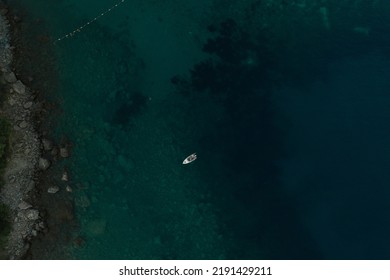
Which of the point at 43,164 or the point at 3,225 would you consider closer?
the point at 3,225

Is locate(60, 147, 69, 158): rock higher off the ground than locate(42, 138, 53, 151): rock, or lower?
lower

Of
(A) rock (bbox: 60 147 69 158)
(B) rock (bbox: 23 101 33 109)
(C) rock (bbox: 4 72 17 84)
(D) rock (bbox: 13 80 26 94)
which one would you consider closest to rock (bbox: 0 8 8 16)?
(C) rock (bbox: 4 72 17 84)

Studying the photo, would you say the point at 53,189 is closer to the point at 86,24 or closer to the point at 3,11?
the point at 86,24

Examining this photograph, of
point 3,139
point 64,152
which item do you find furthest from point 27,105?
point 64,152

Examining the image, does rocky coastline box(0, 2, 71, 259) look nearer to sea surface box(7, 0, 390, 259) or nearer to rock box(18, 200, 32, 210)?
rock box(18, 200, 32, 210)

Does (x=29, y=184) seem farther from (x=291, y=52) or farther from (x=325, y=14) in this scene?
(x=325, y=14)

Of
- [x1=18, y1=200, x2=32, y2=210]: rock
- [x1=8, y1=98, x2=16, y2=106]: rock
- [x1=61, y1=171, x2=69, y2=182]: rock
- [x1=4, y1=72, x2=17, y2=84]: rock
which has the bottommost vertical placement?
[x1=18, y1=200, x2=32, y2=210]: rock
